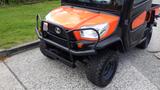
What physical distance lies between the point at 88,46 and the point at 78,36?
20cm

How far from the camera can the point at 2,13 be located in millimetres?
6867

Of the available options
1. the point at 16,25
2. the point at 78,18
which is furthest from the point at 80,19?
the point at 16,25

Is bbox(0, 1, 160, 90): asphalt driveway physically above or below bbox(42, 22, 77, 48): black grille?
below

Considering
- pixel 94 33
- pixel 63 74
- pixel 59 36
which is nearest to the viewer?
pixel 94 33

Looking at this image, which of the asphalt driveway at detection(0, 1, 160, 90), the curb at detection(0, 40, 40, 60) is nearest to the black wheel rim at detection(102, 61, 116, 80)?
the asphalt driveway at detection(0, 1, 160, 90)

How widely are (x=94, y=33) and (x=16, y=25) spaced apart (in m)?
3.02

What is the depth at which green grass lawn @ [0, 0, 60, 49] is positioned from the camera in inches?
189

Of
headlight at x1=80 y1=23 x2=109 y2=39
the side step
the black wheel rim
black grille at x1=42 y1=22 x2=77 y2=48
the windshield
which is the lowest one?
the black wheel rim

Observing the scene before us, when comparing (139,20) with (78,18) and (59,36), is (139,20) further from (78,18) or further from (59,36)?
(59,36)

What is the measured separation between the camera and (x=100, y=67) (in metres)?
3.33

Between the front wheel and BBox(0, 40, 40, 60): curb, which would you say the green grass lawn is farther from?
the front wheel

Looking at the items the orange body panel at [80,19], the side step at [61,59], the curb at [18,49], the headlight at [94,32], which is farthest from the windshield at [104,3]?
the curb at [18,49]

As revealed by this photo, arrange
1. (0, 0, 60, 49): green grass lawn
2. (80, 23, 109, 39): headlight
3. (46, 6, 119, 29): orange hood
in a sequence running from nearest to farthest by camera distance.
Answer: (80, 23, 109, 39): headlight → (46, 6, 119, 29): orange hood → (0, 0, 60, 49): green grass lawn

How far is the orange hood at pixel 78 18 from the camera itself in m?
3.31
